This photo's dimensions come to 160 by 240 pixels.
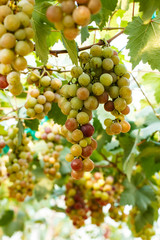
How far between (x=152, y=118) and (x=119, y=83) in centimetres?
104

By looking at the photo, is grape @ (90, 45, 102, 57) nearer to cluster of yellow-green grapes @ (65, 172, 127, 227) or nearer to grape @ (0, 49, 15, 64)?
grape @ (0, 49, 15, 64)

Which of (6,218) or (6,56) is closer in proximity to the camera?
(6,56)

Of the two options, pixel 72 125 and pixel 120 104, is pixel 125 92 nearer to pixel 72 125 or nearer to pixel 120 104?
pixel 120 104

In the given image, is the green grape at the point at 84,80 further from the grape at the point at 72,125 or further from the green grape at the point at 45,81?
the green grape at the point at 45,81

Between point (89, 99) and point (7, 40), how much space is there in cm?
26

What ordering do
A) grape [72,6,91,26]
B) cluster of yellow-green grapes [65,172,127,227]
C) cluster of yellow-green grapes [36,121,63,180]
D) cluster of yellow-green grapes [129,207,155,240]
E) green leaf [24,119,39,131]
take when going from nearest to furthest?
1. grape [72,6,91,26]
2. green leaf [24,119,39,131]
3. cluster of yellow-green grapes [36,121,63,180]
4. cluster of yellow-green grapes [65,172,127,227]
5. cluster of yellow-green grapes [129,207,155,240]

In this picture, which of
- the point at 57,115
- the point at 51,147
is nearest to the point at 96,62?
the point at 57,115

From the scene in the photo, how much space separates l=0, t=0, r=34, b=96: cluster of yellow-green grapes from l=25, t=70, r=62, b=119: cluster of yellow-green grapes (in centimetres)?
40

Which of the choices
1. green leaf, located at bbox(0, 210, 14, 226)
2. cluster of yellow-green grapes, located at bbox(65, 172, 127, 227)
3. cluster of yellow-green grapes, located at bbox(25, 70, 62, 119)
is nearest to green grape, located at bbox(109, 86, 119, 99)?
cluster of yellow-green grapes, located at bbox(25, 70, 62, 119)

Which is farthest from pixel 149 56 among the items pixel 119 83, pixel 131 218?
pixel 131 218

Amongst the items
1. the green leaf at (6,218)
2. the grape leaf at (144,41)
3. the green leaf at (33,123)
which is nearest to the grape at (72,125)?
the grape leaf at (144,41)

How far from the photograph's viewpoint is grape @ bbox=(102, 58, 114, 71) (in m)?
0.71

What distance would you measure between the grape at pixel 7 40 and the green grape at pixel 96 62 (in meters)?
0.27

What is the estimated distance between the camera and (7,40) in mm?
481
